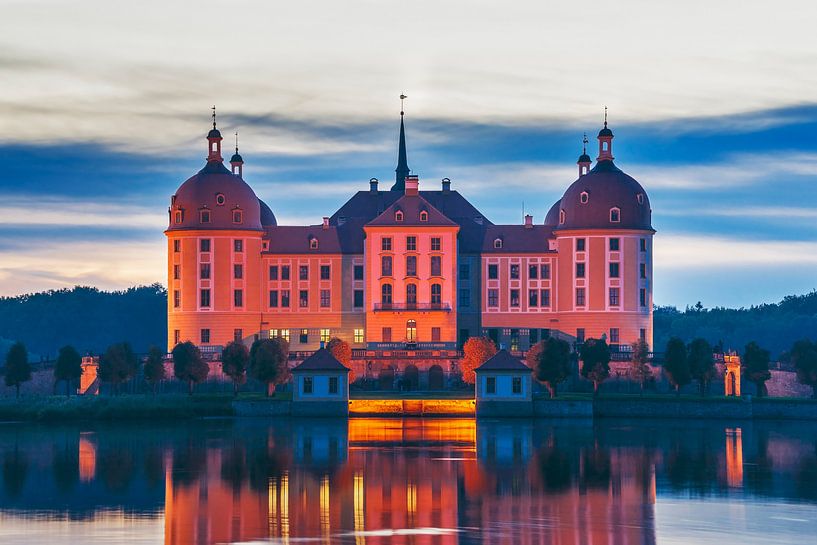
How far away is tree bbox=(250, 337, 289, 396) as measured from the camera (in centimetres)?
8275

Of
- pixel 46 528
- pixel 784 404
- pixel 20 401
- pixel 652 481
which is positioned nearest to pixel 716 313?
pixel 784 404

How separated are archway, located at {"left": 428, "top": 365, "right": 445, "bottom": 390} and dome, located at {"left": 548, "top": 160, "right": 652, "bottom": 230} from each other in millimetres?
14129

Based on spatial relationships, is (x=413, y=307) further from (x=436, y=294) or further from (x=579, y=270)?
(x=579, y=270)

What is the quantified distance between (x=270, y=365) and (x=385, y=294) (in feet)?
67.2

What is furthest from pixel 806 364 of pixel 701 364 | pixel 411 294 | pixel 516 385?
pixel 411 294

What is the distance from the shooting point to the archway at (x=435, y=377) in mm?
94750

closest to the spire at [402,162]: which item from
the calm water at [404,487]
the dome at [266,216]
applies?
the dome at [266,216]

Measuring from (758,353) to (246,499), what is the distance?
Answer: 52361 mm

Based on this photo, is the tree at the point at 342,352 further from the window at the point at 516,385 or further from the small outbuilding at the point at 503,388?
the window at the point at 516,385

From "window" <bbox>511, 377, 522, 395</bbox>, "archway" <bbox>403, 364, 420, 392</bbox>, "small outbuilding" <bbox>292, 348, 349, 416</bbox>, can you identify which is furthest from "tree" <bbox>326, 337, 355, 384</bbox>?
"window" <bbox>511, 377, 522, 395</bbox>

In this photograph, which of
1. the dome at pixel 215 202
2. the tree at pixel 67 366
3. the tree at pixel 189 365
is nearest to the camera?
the tree at pixel 189 365

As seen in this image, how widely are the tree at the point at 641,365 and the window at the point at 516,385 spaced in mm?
15231

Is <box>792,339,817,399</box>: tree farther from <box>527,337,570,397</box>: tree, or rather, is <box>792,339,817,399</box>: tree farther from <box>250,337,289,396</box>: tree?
<box>250,337,289,396</box>: tree

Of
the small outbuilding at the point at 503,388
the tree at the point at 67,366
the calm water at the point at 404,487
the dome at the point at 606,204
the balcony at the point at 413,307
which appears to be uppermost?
the dome at the point at 606,204
